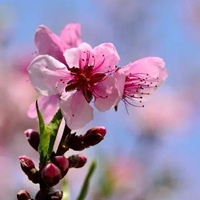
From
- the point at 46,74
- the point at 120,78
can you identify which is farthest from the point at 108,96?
the point at 46,74

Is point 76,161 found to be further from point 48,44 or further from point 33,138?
point 48,44

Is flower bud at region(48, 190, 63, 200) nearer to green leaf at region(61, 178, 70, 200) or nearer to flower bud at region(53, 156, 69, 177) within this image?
flower bud at region(53, 156, 69, 177)

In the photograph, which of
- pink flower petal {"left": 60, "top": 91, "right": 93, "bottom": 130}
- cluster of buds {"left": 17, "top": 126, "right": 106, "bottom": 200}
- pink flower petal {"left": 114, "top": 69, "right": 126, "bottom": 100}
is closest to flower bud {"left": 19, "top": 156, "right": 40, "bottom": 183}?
cluster of buds {"left": 17, "top": 126, "right": 106, "bottom": 200}

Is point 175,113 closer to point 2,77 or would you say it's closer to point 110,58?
point 2,77

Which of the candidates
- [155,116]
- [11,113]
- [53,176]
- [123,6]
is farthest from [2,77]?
[53,176]

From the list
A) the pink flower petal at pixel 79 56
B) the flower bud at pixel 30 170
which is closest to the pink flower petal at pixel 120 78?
the pink flower petal at pixel 79 56
